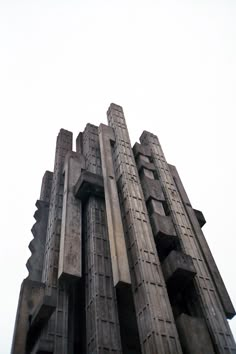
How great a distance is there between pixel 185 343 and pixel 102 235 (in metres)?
8.29

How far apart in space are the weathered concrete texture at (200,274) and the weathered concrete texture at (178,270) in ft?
2.06

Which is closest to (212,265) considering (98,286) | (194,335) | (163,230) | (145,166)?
(163,230)

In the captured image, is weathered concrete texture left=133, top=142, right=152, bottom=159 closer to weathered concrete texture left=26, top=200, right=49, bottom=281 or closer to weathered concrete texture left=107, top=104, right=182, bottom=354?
weathered concrete texture left=107, top=104, right=182, bottom=354

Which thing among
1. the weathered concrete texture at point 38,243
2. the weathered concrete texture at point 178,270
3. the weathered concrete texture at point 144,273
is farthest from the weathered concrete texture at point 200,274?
the weathered concrete texture at point 38,243

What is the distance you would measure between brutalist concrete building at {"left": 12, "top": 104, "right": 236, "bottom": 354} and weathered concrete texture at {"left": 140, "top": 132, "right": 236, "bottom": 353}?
0.06 m

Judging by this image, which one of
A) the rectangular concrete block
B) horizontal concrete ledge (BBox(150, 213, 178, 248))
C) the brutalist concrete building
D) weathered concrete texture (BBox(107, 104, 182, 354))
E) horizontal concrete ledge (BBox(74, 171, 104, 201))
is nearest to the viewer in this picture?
weathered concrete texture (BBox(107, 104, 182, 354))

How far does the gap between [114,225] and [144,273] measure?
3.40 m

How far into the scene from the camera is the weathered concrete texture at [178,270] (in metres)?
18.3

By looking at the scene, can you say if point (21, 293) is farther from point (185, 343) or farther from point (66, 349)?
point (185, 343)

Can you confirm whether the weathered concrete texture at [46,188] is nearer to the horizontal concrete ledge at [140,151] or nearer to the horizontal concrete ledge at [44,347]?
the horizontal concrete ledge at [140,151]

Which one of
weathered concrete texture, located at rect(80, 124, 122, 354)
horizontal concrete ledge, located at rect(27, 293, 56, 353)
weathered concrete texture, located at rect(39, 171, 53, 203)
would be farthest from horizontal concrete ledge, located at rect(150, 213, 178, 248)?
weathered concrete texture, located at rect(39, 171, 53, 203)

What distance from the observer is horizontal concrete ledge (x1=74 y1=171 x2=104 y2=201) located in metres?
23.5

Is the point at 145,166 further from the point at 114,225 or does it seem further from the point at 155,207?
the point at 114,225

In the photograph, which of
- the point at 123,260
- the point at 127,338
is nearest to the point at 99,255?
the point at 123,260
